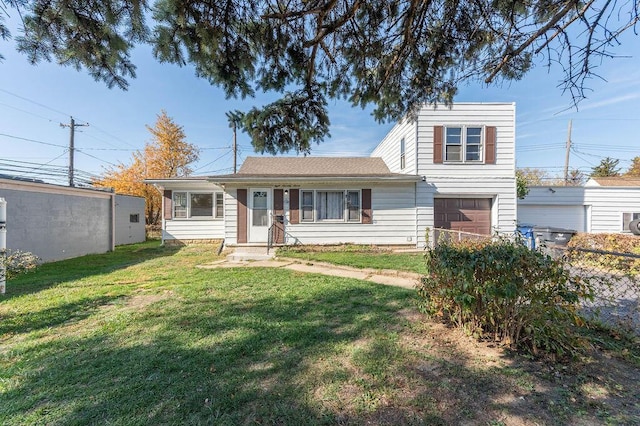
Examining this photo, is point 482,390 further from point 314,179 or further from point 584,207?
point 584,207

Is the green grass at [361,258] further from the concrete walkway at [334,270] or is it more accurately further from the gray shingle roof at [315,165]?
the gray shingle roof at [315,165]

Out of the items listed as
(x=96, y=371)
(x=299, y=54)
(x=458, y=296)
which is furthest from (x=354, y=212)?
(x=96, y=371)

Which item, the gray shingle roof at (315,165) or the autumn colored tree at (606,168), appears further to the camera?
the autumn colored tree at (606,168)

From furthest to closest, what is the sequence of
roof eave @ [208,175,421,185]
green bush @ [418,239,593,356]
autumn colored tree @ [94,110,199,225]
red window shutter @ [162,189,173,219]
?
autumn colored tree @ [94,110,199,225] → red window shutter @ [162,189,173,219] → roof eave @ [208,175,421,185] → green bush @ [418,239,593,356]

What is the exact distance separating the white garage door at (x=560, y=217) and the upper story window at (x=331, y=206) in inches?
339

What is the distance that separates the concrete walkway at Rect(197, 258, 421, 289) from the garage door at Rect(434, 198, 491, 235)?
4644 millimetres

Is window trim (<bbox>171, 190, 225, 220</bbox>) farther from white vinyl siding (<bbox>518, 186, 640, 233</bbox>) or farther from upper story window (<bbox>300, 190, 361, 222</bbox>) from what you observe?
white vinyl siding (<bbox>518, 186, 640, 233</bbox>)

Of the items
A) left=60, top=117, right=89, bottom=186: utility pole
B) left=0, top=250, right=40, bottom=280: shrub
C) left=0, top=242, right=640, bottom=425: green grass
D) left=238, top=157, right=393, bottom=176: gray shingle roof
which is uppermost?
left=60, top=117, right=89, bottom=186: utility pole

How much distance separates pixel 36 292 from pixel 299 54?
639cm

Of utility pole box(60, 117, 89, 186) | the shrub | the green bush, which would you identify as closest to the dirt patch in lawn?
the green bush

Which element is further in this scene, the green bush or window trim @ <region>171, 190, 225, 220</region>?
window trim @ <region>171, 190, 225, 220</region>

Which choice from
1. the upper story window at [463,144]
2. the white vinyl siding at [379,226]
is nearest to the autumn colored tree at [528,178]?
the upper story window at [463,144]

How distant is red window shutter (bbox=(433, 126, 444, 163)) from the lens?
30.7 ft

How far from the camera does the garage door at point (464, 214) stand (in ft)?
31.5
